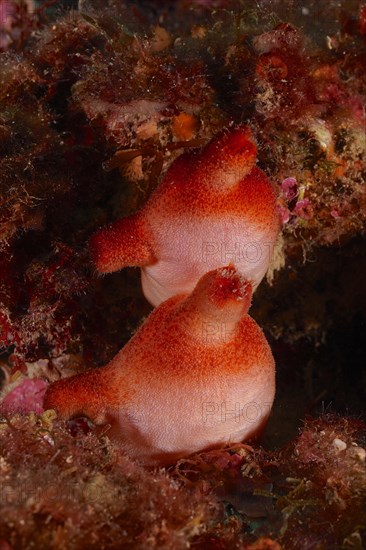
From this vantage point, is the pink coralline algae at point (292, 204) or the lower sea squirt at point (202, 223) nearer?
the lower sea squirt at point (202, 223)

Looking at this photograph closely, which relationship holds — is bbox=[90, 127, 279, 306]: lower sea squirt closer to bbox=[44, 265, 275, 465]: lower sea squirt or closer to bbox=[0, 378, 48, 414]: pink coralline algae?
bbox=[44, 265, 275, 465]: lower sea squirt

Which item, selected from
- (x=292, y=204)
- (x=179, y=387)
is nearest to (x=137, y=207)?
(x=292, y=204)

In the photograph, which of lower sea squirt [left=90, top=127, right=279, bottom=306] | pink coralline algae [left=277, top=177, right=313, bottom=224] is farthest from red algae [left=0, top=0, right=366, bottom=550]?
lower sea squirt [left=90, top=127, right=279, bottom=306]

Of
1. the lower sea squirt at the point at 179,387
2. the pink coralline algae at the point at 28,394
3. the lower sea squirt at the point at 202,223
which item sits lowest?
the pink coralline algae at the point at 28,394

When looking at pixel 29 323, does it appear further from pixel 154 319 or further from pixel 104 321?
pixel 154 319

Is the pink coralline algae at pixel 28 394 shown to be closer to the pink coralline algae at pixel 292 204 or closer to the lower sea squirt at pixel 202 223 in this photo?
the lower sea squirt at pixel 202 223

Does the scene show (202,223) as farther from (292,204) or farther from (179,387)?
(292,204)

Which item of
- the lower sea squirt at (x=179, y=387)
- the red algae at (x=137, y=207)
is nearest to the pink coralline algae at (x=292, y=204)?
the red algae at (x=137, y=207)
